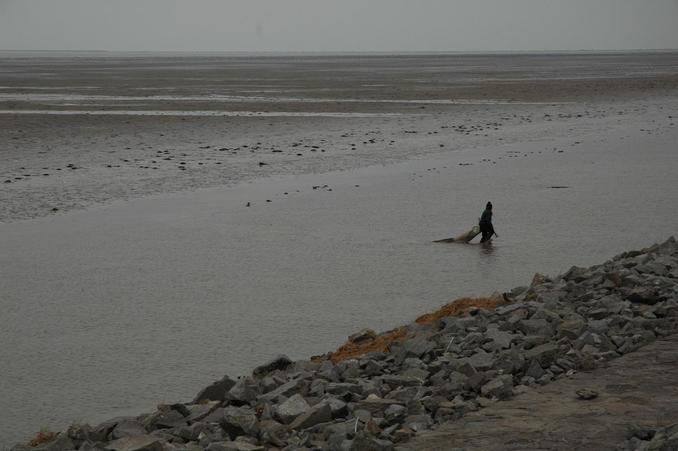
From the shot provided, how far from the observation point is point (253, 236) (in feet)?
59.6

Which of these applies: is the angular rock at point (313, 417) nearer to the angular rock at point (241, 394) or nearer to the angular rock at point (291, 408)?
the angular rock at point (291, 408)

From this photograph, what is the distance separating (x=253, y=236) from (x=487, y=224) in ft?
13.0

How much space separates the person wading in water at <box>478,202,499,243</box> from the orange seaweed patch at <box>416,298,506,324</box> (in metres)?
4.61

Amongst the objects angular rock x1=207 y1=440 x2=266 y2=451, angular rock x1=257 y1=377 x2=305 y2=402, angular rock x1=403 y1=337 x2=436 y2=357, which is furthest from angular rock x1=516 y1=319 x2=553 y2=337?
angular rock x1=207 y1=440 x2=266 y2=451

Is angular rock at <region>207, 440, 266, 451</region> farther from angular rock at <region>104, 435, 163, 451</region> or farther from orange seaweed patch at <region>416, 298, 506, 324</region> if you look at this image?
orange seaweed patch at <region>416, 298, 506, 324</region>

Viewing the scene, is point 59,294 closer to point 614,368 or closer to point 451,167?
point 614,368

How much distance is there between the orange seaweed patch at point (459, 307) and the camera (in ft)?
39.6

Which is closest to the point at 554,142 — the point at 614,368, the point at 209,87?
the point at 614,368

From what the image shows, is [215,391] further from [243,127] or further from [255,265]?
[243,127]

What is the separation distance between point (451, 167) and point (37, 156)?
11571mm

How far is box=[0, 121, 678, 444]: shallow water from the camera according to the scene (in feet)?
36.2

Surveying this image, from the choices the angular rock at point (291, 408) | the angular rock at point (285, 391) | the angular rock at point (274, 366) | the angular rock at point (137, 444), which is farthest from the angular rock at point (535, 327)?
the angular rock at point (137, 444)

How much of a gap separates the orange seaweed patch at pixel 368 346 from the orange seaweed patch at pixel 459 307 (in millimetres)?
516

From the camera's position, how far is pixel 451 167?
89.8 ft
